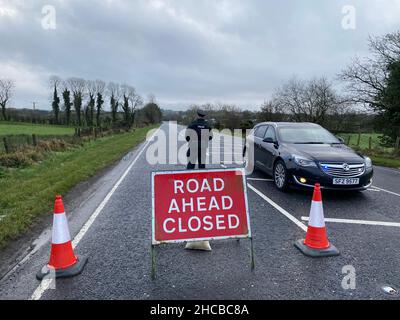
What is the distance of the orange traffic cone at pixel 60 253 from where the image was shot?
3490 mm

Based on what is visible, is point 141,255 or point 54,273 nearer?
point 54,273

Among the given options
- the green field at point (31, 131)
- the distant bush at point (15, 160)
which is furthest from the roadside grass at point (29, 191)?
the green field at point (31, 131)

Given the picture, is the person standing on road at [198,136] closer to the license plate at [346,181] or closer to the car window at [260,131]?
the car window at [260,131]

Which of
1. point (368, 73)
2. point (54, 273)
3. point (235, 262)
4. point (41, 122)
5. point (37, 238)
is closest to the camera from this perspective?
point (54, 273)

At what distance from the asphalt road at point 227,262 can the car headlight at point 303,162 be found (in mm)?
916

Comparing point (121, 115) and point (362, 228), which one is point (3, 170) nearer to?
point (362, 228)

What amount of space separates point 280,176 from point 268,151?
1.13 m

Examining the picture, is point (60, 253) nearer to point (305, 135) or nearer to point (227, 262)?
point (227, 262)

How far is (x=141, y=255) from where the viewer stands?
3.94 metres

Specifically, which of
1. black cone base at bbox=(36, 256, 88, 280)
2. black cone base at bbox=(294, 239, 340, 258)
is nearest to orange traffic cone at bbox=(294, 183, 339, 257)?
black cone base at bbox=(294, 239, 340, 258)

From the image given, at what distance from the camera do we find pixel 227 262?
147 inches

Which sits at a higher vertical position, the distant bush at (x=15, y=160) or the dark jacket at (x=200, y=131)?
the dark jacket at (x=200, y=131)
